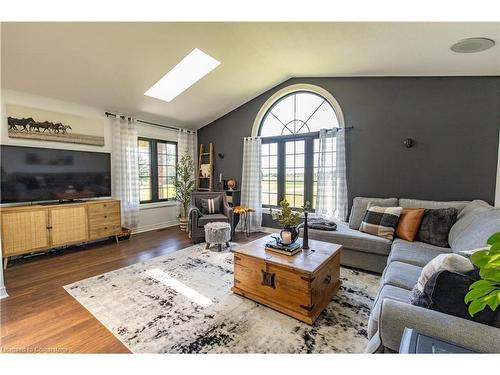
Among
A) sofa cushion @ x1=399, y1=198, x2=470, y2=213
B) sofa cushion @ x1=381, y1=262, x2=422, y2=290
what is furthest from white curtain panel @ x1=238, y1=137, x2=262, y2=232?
sofa cushion @ x1=381, y1=262, x2=422, y2=290

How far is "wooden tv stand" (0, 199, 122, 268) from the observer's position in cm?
297

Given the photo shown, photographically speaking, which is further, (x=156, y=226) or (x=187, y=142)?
(x=187, y=142)

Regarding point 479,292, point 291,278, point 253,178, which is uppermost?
point 253,178

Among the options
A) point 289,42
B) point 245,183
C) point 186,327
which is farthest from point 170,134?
point 186,327

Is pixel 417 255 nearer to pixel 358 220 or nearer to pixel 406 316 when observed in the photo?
pixel 358 220

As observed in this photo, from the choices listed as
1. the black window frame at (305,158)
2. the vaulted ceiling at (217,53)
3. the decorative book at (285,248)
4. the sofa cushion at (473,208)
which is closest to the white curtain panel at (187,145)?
the vaulted ceiling at (217,53)

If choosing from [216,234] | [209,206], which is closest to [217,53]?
[209,206]

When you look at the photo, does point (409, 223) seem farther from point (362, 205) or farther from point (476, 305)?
point (476, 305)

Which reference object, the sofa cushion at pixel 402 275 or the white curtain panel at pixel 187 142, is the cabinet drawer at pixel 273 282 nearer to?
the sofa cushion at pixel 402 275

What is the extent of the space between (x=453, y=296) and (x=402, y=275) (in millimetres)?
792

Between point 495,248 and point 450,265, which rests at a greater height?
point 495,248

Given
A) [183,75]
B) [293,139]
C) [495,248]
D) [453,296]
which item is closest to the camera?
[495,248]

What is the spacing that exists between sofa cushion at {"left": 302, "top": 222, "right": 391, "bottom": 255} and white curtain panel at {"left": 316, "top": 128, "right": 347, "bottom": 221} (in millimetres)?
656

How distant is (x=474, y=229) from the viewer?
2121 mm
